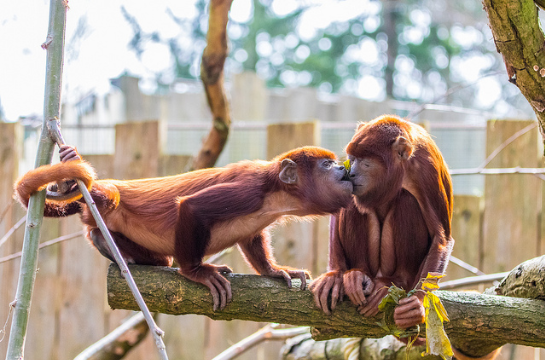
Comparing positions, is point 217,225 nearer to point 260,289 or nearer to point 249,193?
point 249,193

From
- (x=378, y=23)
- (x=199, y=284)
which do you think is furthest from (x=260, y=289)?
(x=378, y=23)

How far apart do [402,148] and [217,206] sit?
125 centimetres

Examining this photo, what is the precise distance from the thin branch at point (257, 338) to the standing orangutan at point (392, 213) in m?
1.22

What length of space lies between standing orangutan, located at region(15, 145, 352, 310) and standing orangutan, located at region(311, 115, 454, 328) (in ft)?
0.55

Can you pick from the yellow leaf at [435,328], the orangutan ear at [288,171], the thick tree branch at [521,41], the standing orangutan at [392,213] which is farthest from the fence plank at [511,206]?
the yellow leaf at [435,328]

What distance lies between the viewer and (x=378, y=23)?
15.2m

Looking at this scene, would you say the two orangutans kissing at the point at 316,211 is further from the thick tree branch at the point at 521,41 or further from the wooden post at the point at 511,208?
the wooden post at the point at 511,208

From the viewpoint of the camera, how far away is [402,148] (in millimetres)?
3344

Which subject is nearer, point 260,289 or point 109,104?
point 260,289

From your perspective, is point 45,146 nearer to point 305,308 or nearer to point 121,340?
point 305,308

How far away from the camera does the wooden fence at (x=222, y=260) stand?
5121 millimetres

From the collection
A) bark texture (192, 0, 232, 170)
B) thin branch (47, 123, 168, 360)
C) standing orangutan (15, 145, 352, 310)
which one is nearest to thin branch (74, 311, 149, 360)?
standing orangutan (15, 145, 352, 310)

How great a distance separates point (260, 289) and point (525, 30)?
2.01 meters

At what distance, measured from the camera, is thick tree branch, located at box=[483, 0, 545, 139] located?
99.7 inches
